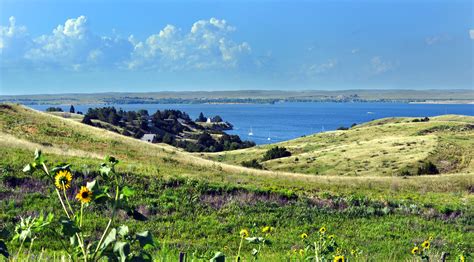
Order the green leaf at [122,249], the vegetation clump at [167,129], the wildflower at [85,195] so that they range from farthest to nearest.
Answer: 1. the vegetation clump at [167,129]
2. the wildflower at [85,195]
3. the green leaf at [122,249]

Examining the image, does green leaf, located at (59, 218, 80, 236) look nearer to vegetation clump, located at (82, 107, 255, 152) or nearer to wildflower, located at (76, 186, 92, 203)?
wildflower, located at (76, 186, 92, 203)

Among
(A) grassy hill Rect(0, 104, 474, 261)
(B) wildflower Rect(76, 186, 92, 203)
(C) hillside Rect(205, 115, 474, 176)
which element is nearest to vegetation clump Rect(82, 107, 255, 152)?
(C) hillside Rect(205, 115, 474, 176)

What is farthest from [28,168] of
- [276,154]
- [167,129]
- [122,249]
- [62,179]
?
[167,129]

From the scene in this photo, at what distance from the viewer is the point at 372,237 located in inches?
642

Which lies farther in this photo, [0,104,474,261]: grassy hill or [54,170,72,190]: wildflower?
[0,104,474,261]: grassy hill

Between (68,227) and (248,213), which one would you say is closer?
(68,227)

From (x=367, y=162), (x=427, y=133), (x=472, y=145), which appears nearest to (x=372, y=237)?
(x=367, y=162)

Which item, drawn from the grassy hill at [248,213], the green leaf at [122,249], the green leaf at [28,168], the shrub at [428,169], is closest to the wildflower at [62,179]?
the green leaf at [28,168]

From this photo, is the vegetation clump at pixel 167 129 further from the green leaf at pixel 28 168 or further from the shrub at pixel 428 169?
the green leaf at pixel 28 168

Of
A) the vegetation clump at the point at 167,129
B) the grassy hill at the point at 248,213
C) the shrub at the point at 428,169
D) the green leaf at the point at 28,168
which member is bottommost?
the vegetation clump at the point at 167,129

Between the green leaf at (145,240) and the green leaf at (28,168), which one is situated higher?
the green leaf at (28,168)

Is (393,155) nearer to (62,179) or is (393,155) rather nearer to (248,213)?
(248,213)

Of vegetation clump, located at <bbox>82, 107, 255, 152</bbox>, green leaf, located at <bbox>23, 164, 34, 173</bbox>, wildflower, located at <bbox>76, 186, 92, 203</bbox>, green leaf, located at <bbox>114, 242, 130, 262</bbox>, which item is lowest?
vegetation clump, located at <bbox>82, 107, 255, 152</bbox>

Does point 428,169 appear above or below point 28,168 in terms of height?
below
